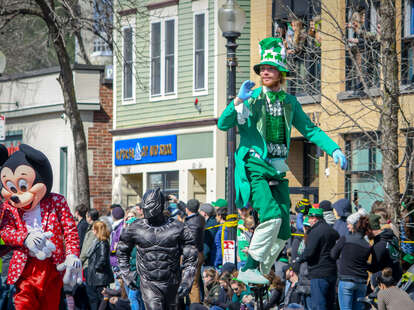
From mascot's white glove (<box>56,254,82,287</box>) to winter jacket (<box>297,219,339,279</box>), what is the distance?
4046mm

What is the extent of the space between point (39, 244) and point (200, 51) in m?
16.3

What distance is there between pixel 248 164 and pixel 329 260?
4443 mm

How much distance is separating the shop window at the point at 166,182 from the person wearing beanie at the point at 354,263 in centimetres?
1370

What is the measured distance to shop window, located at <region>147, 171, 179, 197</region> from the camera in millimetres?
25909

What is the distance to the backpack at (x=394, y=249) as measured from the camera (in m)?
12.1

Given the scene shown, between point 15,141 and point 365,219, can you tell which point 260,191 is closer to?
point 365,219

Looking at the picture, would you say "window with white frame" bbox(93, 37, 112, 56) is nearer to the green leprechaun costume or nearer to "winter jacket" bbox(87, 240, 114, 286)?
"winter jacket" bbox(87, 240, 114, 286)

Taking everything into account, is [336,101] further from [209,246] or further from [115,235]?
[115,235]

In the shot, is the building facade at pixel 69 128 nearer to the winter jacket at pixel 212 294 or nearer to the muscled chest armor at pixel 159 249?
the winter jacket at pixel 212 294

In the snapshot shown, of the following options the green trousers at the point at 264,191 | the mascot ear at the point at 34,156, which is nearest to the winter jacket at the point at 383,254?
the green trousers at the point at 264,191

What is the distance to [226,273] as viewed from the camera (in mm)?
13141

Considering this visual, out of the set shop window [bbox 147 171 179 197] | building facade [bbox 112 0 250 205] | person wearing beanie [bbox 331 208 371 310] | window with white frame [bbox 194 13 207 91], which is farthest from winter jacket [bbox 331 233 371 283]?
shop window [bbox 147 171 179 197]

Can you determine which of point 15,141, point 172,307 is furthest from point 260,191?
point 15,141

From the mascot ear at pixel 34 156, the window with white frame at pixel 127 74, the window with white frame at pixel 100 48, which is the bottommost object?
the mascot ear at pixel 34 156
